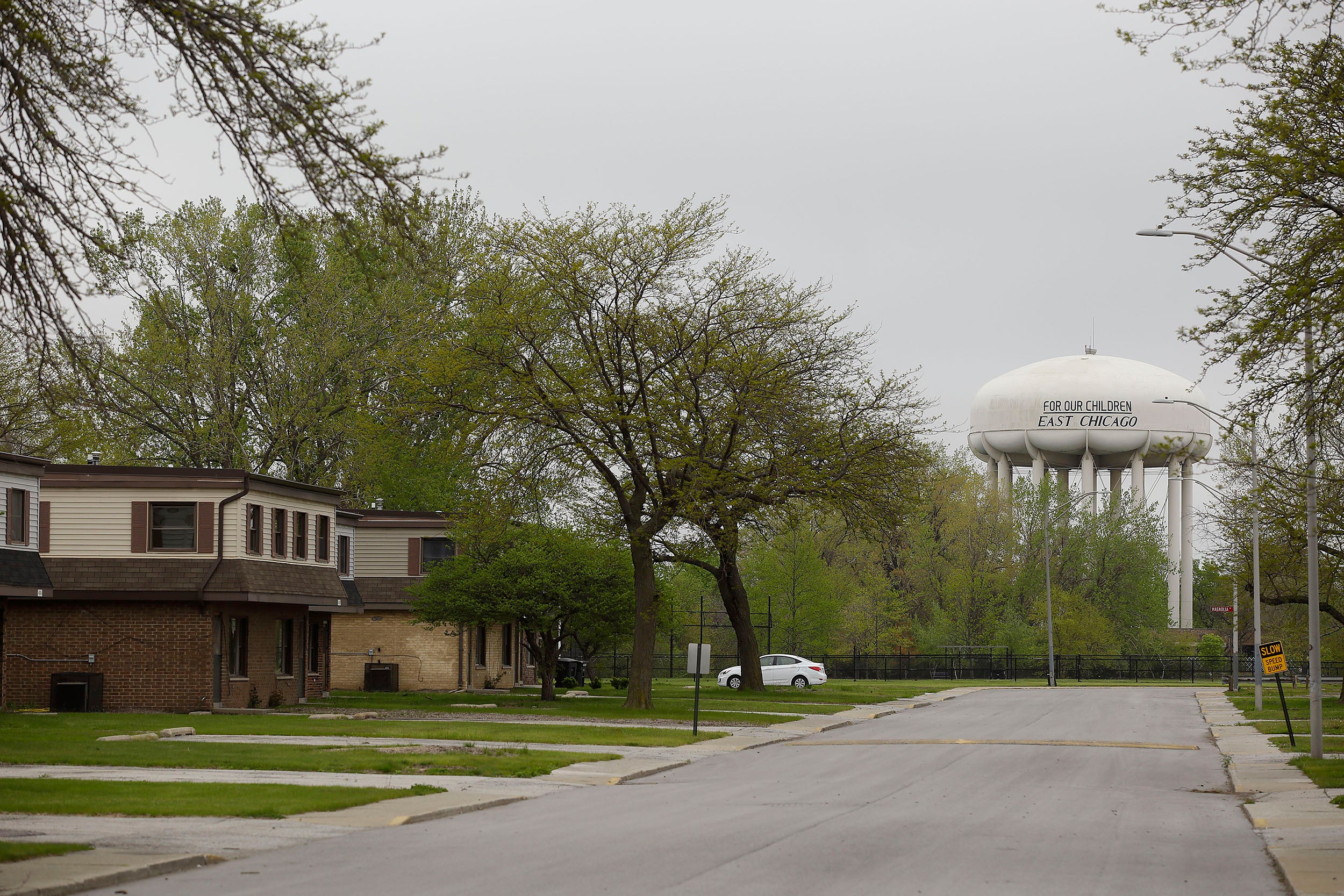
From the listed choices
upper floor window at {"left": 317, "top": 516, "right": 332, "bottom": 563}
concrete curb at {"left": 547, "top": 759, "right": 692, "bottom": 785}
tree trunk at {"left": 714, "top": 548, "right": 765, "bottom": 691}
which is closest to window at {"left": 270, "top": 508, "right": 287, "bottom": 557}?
upper floor window at {"left": 317, "top": 516, "right": 332, "bottom": 563}

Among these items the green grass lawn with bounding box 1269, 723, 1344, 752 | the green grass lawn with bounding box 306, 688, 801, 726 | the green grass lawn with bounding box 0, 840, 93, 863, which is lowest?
the green grass lawn with bounding box 306, 688, 801, 726

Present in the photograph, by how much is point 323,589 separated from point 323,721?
289 inches

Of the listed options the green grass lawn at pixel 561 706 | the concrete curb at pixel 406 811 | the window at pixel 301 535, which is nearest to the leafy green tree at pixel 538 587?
the green grass lawn at pixel 561 706

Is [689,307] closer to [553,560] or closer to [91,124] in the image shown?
[553,560]

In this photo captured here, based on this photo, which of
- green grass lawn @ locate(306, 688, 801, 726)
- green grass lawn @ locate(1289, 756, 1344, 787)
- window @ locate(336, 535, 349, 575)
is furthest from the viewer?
window @ locate(336, 535, 349, 575)

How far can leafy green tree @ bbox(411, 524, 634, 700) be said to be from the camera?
4041 cm

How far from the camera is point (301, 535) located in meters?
39.5

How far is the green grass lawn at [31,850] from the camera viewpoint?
12.3 m

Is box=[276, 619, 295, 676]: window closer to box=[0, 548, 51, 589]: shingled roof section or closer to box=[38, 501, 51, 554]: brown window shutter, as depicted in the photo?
box=[38, 501, 51, 554]: brown window shutter

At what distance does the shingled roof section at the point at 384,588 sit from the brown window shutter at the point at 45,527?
48.2ft

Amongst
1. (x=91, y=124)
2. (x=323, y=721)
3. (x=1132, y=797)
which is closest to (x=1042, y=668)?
(x=323, y=721)

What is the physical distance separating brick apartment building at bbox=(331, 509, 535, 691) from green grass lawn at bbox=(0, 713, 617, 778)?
2079 centimetres

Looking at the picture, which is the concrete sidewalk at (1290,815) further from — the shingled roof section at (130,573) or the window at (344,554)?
the window at (344,554)

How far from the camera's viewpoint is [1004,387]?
87.5 m
